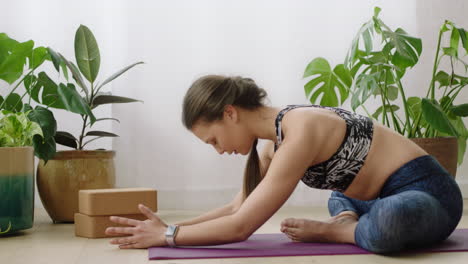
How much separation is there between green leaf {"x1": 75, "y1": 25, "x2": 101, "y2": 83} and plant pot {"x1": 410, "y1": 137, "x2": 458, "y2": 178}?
1.27m

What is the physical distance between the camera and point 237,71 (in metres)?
3.08

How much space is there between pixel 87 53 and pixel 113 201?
77 cm

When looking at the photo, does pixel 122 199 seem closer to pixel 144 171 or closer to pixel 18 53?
pixel 18 53

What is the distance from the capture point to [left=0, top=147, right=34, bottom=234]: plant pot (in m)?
2.11

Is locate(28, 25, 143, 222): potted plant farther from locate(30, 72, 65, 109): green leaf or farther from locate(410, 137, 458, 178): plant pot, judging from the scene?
locate(410, 137, 458, 178): plant pot

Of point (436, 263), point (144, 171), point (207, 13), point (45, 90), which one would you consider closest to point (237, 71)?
point (207, 13)

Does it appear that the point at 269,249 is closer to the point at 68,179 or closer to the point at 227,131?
the point at 227,131

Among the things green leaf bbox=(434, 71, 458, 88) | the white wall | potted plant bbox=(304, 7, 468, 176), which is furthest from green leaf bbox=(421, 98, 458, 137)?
the white wall

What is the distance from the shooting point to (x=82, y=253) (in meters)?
1.77

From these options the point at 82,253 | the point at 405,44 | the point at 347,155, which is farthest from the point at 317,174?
the point at 405,44

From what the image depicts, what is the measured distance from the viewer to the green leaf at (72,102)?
2328 millimetres

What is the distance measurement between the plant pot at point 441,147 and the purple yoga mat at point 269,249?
765 mm

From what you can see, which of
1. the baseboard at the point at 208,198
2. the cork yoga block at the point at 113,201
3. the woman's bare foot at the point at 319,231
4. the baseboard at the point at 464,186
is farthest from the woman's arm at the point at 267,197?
the baseboard at the point at 464,186

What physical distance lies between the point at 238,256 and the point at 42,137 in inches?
40.0
